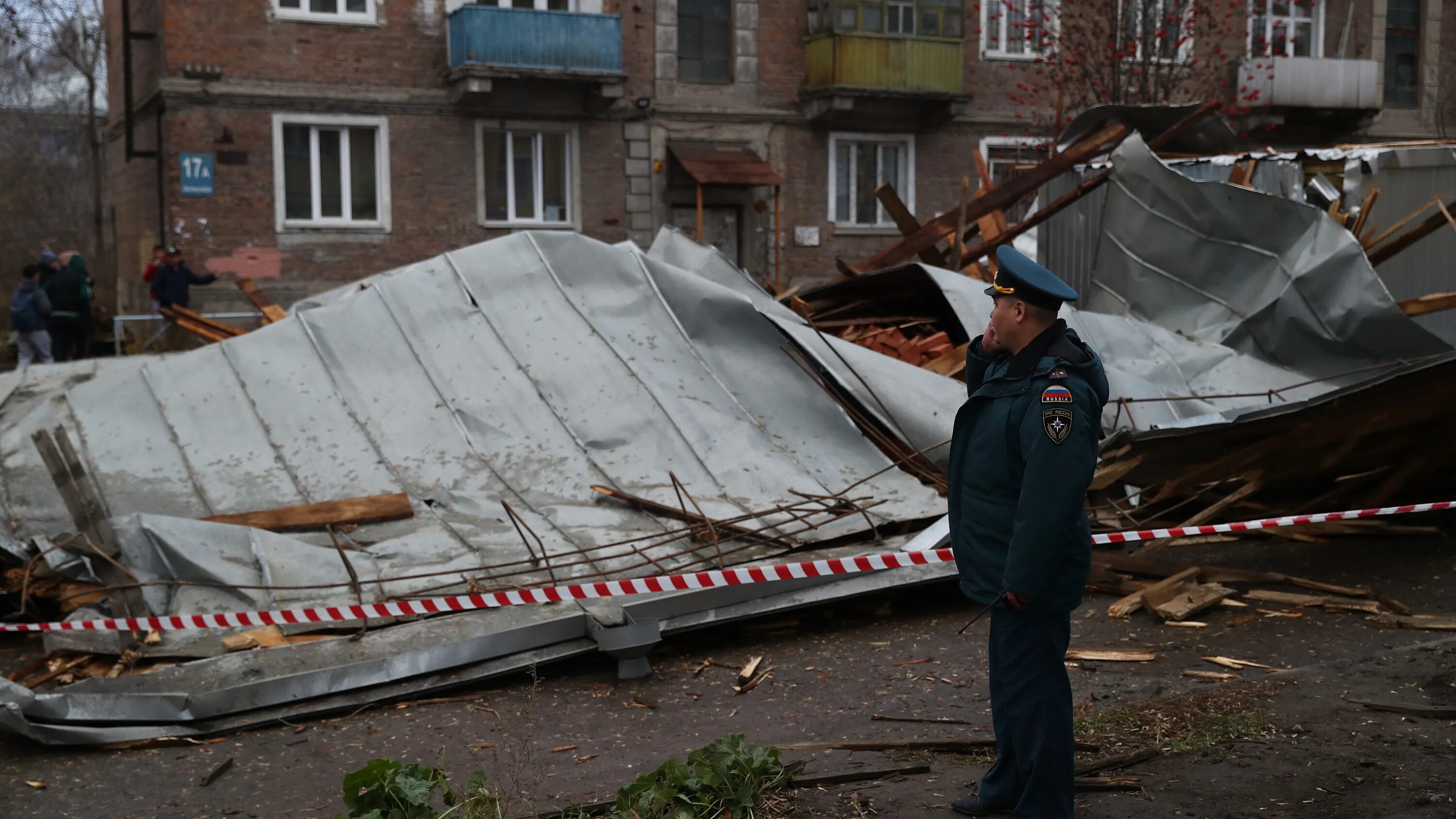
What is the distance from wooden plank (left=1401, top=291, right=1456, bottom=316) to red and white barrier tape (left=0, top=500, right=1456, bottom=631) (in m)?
1.81

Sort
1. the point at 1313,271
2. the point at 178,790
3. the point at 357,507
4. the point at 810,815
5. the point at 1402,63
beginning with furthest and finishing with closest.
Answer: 1. the point at 1402,63
2. the point at 1313,271
3. the point at 357,507
4. the point at 178,790
5. the point at 810,815

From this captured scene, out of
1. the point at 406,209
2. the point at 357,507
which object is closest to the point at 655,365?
the point at 357,507

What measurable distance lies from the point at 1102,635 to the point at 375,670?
3540 millimetres

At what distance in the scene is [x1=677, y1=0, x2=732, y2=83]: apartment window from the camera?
22938mm

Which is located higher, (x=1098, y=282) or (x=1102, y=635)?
(x=1098, y=282)

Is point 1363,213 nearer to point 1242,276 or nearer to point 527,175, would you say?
point 1242,276

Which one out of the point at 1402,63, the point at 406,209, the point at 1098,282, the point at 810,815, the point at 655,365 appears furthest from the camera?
the point at 1402,63

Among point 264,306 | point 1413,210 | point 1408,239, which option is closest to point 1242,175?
point 1413,210

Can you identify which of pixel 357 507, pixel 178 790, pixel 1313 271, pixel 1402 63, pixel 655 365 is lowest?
pixel 178 790

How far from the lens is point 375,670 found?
575cm

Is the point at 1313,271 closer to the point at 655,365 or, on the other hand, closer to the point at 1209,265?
the point at 1209,265

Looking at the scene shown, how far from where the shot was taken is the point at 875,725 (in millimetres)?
5211

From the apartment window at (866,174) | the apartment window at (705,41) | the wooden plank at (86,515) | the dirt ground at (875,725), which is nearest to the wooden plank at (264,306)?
the wooden plank at (86,515)

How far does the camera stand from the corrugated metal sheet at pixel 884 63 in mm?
22969
